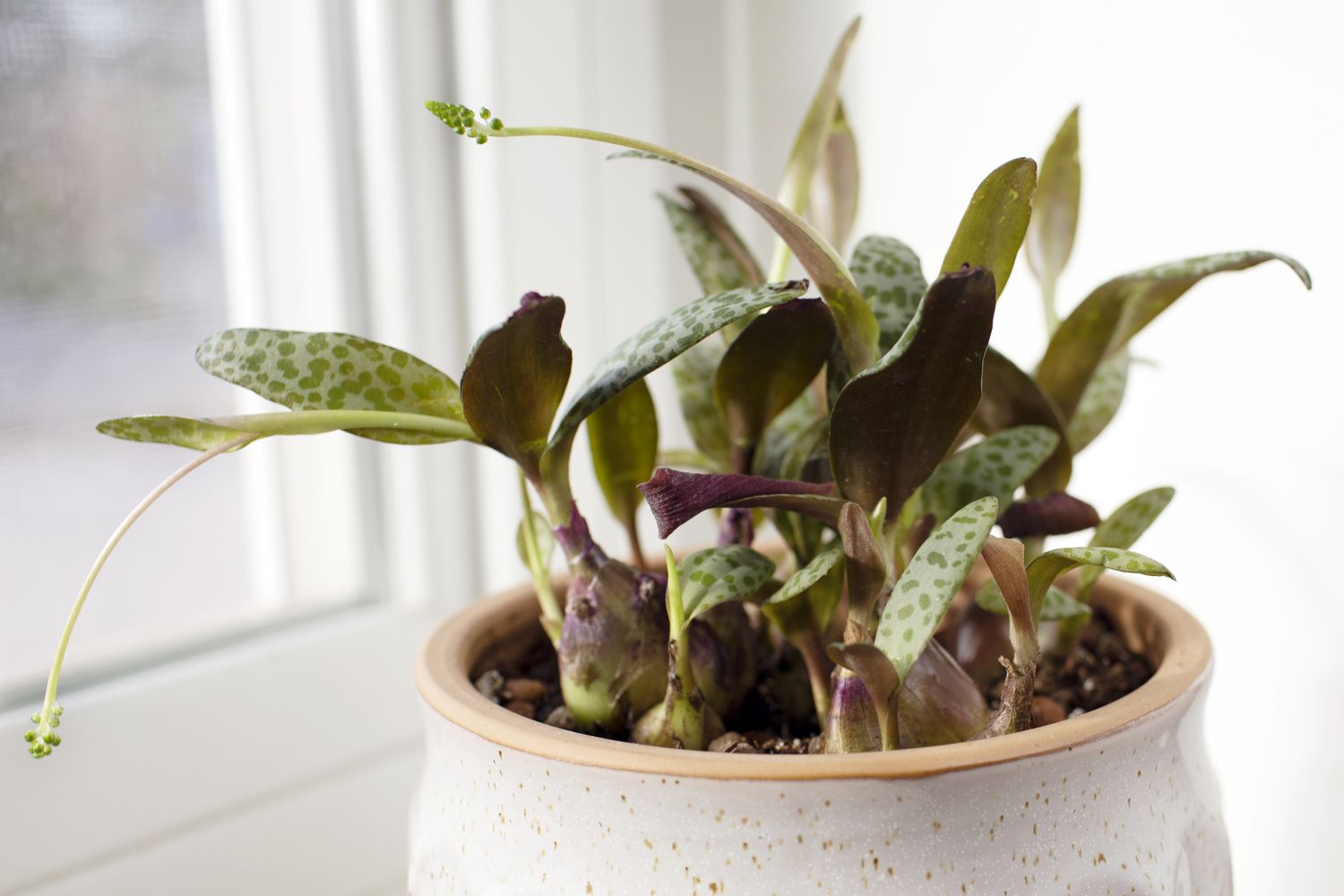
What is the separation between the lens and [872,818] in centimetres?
32

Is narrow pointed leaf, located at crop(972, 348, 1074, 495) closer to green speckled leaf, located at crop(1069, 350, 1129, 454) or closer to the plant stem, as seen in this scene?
green speckled leaf, located at crop(1069, 350, 1129, 454)

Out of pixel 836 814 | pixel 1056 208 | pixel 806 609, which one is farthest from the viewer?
pixel 1056 208

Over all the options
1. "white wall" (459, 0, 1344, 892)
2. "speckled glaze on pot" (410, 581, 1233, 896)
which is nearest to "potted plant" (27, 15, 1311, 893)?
"speckled glaze on pot" (410, 581, 1233, 896)

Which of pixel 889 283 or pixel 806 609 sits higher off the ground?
pixel 889 283

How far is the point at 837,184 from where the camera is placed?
55cm

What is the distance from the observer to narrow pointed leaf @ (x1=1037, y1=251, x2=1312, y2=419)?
0.46 m

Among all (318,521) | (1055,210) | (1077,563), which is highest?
(1055,210)

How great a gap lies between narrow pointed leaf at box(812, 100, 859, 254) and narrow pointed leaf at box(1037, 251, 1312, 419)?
0.38 feet

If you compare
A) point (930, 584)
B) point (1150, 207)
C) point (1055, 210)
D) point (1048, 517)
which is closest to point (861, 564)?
point (930, 584)

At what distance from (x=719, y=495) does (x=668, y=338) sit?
52mm

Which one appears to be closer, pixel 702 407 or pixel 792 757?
pixel 792 757

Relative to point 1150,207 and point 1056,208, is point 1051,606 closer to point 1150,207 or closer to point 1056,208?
point 1056,208

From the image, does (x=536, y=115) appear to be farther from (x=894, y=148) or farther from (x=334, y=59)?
(x=894, y=148)

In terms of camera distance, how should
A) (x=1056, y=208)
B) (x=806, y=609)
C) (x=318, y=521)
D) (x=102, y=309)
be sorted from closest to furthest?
(x=806, y=609) < (x=1056, y=208) < (x=102, y=309) < (x=318, y=521)
